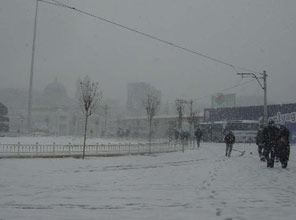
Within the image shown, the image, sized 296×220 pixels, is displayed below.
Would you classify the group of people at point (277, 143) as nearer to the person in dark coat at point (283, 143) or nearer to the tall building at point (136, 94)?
the person in dark coat at point (283, 143)

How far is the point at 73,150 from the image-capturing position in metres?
24.8

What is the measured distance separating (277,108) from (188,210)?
47846 millimetres

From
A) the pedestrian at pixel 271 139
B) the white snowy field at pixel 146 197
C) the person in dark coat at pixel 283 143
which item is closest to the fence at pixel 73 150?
the white snowy field at pixel 146 197

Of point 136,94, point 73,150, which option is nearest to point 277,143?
point 73,150

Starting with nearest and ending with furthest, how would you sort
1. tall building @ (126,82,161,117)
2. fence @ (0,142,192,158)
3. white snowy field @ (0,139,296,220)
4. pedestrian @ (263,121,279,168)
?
white snowy field @ (0,139,296,220) → pedestrian @ (263,121,279,168) → fence @ (0,142,192,158) → tall building @ (126,82,161,117)

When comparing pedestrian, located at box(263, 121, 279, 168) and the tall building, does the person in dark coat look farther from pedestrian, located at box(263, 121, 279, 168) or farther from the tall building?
the tall building

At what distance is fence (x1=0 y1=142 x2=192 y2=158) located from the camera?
67.7 ft

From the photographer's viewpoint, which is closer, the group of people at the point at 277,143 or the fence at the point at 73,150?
the group of people at the point at 277,143

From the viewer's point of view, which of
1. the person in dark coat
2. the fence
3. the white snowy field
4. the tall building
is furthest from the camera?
the tall building

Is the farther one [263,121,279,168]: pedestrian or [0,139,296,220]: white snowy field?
[263,121,279,168]: pedestrian

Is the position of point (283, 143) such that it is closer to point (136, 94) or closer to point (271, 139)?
point (271, 139)

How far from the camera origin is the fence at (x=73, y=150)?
2064cm

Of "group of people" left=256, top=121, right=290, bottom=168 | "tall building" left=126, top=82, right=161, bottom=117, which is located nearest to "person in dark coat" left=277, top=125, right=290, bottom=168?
"group of people" left=256, top=121, right=290, bottom=168

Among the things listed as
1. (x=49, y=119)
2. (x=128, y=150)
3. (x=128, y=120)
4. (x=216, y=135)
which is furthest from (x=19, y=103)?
(x=128, y=150)
